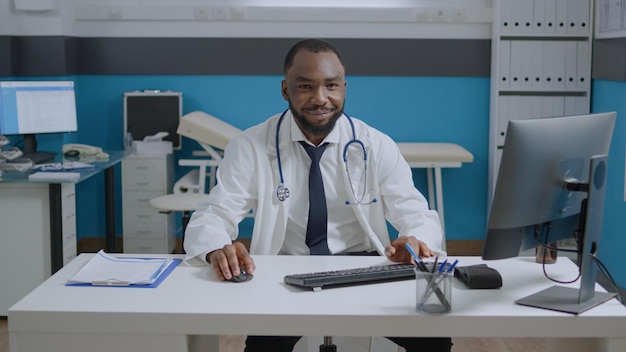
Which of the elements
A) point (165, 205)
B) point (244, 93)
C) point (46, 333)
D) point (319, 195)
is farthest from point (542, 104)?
point (46, 333)

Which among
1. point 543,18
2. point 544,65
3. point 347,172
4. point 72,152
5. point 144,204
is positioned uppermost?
point 543,18

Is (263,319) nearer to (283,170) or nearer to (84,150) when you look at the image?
(283,170)

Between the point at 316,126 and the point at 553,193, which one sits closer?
the point at 553,193

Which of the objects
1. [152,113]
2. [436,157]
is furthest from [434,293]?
[152,113]

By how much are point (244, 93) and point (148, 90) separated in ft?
1.92

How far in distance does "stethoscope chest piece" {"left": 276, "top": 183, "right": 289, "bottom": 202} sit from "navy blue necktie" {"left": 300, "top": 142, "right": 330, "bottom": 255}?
0.09 metres

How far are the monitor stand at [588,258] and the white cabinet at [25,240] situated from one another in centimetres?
257

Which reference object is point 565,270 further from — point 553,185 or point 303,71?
point 303,71

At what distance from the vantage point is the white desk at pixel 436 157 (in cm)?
475

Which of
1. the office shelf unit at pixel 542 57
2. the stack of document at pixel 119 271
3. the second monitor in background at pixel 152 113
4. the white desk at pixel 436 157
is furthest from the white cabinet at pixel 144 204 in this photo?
the stack of document at pixel 119 271

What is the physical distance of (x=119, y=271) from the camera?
2.20m

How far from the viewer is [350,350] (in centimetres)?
253

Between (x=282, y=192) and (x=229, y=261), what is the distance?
0.51 m

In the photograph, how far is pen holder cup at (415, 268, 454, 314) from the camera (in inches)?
74.2
